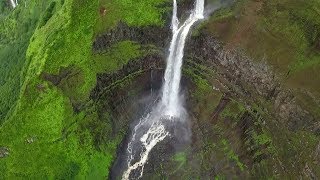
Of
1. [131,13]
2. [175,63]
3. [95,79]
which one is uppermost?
[131,13]

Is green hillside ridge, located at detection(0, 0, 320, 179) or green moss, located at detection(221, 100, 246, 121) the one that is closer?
green hillside ridge, located at detection(0, 0, 320, 179)

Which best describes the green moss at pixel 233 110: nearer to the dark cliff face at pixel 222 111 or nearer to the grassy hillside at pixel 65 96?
the dark cliff face at pixel 222 111

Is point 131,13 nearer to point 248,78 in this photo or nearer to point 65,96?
point 65,96

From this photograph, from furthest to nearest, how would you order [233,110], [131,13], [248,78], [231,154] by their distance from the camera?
[131,13] → [233,110] → [248,78] → [231,154]

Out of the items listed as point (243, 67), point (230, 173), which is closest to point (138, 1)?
point (243, 67)

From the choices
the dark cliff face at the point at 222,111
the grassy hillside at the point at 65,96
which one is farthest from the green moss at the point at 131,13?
the dark cliff face at the point at 222,111

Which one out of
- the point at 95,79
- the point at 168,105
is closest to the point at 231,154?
the point at 168,105

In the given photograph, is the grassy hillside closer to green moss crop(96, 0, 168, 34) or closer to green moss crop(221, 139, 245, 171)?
green moss crop(96, 0, 168, 34)

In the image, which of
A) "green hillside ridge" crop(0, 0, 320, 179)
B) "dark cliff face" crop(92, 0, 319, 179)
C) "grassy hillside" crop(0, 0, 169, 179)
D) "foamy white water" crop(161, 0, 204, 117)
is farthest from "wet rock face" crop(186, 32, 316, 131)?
"grassy hillside" crop(0, 0, 169, 179)

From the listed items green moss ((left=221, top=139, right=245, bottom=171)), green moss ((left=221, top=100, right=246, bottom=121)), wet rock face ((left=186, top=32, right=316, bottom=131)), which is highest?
wet rock face ((left=186, top=32, right=316, bottom=131))
